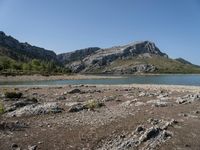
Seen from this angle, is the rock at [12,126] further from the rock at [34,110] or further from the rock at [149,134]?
the rock at [149,134]

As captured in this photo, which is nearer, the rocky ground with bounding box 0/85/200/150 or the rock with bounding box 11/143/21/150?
the rock with bounding box 11/143/21/150

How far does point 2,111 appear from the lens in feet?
80.9

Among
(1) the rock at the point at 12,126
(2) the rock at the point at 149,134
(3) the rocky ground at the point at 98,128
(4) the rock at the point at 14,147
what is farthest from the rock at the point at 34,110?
(2) the rock at the point at 149,134

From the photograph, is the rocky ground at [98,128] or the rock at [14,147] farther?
the rocky ground at [98,128]

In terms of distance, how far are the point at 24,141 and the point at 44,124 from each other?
3.92m

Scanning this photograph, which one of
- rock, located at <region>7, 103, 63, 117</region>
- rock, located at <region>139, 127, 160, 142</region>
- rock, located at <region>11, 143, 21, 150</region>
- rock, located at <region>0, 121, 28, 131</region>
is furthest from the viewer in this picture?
rock, located at <region>7, 103, 63, 117</region>

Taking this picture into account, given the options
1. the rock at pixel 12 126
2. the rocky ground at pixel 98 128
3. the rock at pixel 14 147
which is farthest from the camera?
the rock at pixel 12 126

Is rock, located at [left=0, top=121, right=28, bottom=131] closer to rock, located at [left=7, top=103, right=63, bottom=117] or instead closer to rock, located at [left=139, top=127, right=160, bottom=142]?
rock, located at [left=7, top=103, right=63, bottom=117]

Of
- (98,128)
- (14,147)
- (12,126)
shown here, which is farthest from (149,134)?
(12,126)

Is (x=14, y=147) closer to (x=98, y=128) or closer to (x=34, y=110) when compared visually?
(x=98, y=128)

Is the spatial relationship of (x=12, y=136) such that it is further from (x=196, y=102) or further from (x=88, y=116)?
(x=196, y=102)

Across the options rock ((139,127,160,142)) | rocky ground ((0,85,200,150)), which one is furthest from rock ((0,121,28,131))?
rock ((139,127,160,142))

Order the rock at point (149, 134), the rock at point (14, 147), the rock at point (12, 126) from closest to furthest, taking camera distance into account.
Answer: the rock at point (14, 147)
the rock at point (149, 134)
the rock at point (12, 126)

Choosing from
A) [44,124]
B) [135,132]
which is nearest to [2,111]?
[44,124]
